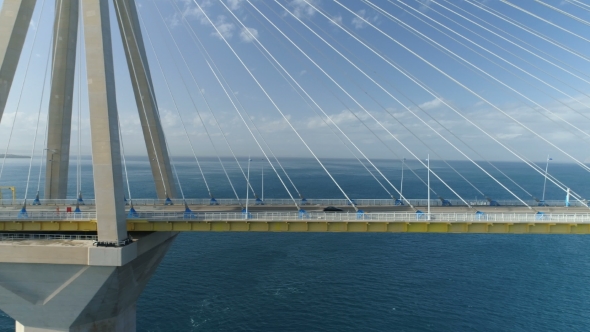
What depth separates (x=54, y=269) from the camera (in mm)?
20578

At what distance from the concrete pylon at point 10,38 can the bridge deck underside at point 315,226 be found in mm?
7934

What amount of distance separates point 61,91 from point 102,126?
994 centimetres

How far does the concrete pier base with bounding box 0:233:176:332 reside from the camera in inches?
794

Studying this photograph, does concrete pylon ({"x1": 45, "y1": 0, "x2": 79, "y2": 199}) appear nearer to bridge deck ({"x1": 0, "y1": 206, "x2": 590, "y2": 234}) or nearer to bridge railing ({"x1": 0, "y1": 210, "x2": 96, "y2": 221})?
bridge railing ({"x1": 0, "y1": 210, "x2": 96, "y2": 221})

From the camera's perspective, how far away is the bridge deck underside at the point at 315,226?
2242cm

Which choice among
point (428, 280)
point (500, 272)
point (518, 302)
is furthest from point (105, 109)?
point (500, 272)

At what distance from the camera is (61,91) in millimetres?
25969

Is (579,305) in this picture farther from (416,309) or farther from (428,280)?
(416,309)

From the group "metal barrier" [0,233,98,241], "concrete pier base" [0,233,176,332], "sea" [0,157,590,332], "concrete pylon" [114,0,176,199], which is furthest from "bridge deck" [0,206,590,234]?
"sea" [0,157,590,332]

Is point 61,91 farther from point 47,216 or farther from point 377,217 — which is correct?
point 377,217

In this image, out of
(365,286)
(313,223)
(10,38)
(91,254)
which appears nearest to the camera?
(91,254)

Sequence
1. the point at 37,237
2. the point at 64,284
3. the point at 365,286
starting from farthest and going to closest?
the point at 365,286, the point at 37,237, the point at 64,284

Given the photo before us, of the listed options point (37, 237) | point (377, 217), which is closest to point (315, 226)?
point (377, 217)

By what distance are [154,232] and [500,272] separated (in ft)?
120
